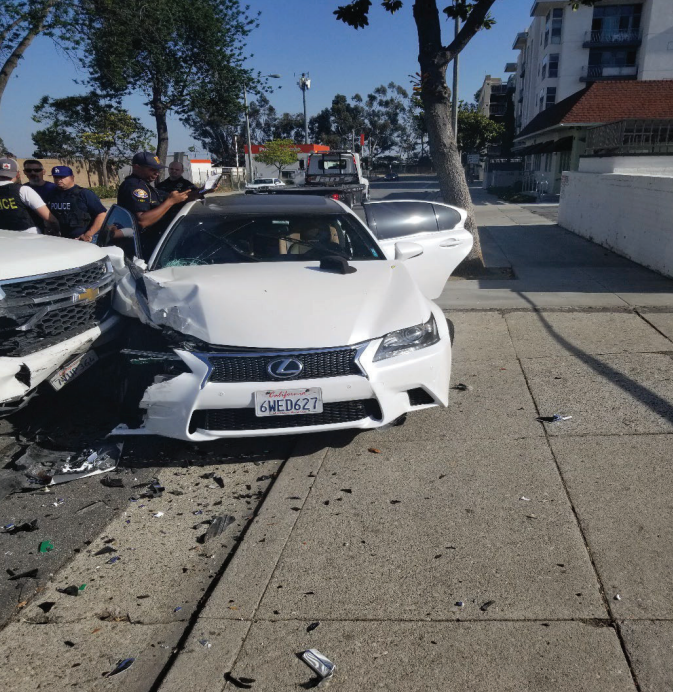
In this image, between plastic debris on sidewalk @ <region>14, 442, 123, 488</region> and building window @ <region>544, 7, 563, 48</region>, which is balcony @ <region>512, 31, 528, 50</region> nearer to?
building window @ <region>544, 7, 563, 48</region>

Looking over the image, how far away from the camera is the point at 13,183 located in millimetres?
6488

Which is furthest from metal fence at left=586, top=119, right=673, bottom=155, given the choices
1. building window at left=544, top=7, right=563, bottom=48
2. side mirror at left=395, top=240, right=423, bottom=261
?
building window at left=544, top=7, right=563, bottom=48

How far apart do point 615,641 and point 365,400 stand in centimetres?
183

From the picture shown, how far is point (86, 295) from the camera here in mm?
4648

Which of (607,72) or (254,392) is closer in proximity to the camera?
(254,392)

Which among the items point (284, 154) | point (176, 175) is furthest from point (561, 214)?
point (284, 154)

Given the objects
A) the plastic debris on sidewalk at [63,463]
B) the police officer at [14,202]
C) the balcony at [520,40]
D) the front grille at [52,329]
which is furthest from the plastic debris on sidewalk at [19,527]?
the balcony at [520,40]

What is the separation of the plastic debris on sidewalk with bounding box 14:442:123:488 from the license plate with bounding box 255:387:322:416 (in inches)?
44.5

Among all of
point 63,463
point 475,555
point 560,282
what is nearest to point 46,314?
point 63,463

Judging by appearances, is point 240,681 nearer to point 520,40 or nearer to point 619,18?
point 619,18

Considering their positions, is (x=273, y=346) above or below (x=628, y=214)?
above

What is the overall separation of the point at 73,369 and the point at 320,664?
280 cm

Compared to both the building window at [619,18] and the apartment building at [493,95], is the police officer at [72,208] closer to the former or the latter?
the building window at [619,18]

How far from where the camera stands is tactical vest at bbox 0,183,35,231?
6410mm
